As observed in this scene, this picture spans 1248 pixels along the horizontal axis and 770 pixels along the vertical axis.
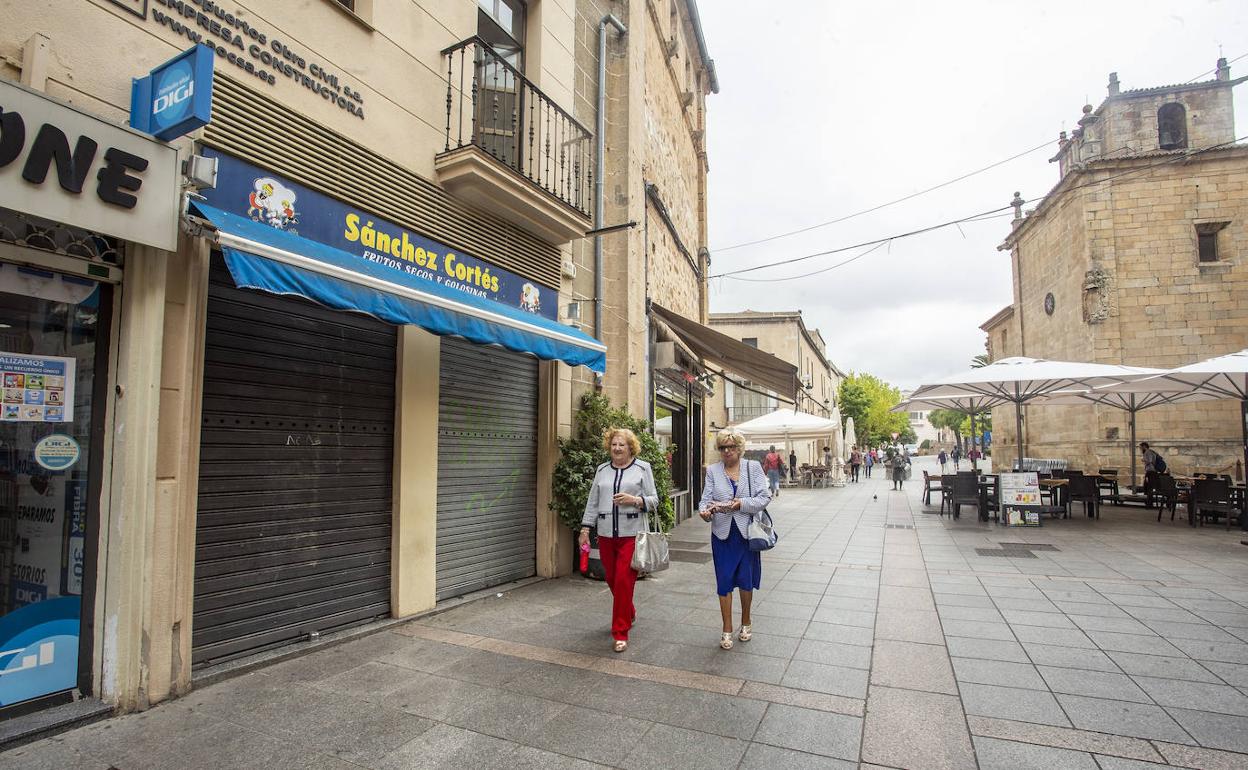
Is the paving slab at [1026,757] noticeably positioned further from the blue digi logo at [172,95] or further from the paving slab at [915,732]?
the blue digi logo at [172,95]

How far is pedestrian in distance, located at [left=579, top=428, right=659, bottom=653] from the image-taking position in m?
5.08

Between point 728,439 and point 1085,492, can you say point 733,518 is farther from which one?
point 1085,492

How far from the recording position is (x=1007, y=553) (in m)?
9.23

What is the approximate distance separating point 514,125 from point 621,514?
16.2 feet

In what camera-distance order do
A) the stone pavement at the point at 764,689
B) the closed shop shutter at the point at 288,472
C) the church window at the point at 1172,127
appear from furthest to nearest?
the church window at the point at 1172,127, the closed shop shutter at the point at 288,472, the stone pavement at the point at 764,689

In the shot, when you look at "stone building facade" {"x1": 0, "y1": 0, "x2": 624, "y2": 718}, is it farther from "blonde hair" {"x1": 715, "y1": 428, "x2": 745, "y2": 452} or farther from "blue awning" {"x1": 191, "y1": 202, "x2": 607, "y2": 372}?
"blonde hair" {"x1": 715, "y1": 428, "x2": 745, "y2": 452}

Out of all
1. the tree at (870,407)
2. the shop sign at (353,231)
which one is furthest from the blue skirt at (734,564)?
the tree at (870,407)

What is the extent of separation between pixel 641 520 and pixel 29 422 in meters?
3.98

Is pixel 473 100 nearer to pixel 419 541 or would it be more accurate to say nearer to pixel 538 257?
pixel 538 257

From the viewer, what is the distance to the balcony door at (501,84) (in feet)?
24.1

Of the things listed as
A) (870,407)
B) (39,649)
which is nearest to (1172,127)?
(39,649)

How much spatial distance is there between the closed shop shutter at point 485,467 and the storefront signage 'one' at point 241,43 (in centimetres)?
254

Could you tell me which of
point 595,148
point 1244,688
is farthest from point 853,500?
point 1244,688

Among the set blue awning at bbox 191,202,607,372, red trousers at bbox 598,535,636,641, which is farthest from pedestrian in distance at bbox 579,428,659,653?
blue awning at bbox 191,202,607,372
